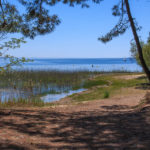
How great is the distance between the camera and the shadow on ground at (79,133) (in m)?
3.74

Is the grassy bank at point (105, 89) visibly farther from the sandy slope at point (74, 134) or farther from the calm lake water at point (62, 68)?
the sandy slope at point (74, 134)

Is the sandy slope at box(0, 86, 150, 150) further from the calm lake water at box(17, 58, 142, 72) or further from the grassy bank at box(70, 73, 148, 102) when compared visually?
the grassy bank at box(70, 73, 148, 102)

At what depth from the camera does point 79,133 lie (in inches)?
183

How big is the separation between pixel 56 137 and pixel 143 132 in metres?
1.92

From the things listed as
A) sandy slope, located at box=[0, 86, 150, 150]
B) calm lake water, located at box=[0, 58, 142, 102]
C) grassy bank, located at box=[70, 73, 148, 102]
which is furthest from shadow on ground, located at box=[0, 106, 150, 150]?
grassy bank, located at box=[70, 73, 148, 102]

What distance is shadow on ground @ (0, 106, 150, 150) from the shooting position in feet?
12.3

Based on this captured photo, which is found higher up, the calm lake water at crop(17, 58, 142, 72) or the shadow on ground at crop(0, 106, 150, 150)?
the calm lake water at crop(17, 58, 142, 72)

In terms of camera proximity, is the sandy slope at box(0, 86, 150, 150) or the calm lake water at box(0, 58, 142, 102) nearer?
the sandy slope at box(0, 86, 150, 150)

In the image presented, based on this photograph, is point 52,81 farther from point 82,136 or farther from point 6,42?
point 82,136

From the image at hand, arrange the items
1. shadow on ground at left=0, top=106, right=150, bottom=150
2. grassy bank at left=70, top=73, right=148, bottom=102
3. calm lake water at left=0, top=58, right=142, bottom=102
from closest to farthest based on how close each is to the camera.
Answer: shadow on ground at left=0, top=106, right=150, bottom=150 → calm lake water at left=0, top=58, right=142, bottom=102 → grassy bank at left=70, top=73, right=148, bottom=102

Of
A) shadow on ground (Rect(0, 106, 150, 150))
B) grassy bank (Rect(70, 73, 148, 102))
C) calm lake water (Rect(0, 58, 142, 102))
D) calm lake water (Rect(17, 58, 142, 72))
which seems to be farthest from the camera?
calm lake water (Rect(17, 58, 142, 72))

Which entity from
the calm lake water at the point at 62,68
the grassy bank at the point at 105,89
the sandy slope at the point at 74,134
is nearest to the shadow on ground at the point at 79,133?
the sandy slope at the point at 74,134

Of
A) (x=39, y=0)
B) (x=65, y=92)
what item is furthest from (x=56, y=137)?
(x=65, y=92)

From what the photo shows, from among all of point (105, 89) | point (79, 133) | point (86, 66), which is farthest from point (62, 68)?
point (79, 133)
